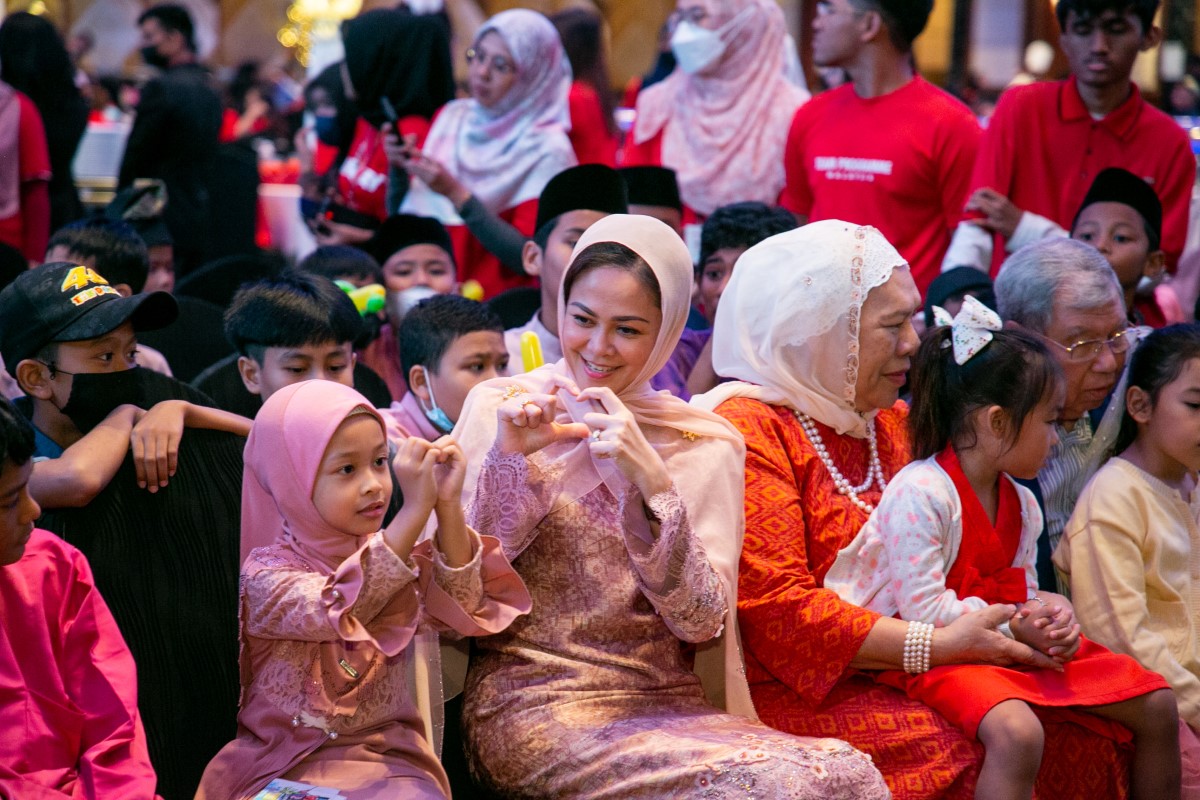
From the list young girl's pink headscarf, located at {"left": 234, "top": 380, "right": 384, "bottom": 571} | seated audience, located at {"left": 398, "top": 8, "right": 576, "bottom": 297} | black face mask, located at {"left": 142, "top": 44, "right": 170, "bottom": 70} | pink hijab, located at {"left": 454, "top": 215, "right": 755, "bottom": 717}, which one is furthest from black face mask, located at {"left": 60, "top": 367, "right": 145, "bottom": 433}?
black face mask, located at {"left": 142, "top": 44, "right": 170, "bottom": 70}

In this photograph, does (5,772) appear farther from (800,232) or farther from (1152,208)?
(1152,208)

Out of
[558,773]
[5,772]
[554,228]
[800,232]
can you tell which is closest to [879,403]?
[800,232]

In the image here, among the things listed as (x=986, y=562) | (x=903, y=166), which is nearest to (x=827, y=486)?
(x=986, y=562)

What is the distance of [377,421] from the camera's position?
2.43 m

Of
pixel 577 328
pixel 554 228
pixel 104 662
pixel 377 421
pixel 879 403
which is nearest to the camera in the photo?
pixel 104 662

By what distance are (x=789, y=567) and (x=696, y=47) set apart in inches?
114

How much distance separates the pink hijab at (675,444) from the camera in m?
2.59

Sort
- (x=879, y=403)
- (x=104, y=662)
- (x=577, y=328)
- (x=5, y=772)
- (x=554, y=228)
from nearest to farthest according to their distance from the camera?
1. (x=5, y=772)
2. (x=104, y=662)
3. (x=577, y=328)
4. (x=879, y=403)
5. (x=554, y=228)

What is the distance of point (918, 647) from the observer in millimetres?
2580

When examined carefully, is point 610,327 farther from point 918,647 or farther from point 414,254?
point 414,254

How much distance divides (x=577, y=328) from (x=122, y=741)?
1045 mm

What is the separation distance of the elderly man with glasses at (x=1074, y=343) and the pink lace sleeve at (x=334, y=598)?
157 cm

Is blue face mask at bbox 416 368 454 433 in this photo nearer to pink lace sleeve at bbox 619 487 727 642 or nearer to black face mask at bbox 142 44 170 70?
pink lace sleeve at bbox 619 487 727 642

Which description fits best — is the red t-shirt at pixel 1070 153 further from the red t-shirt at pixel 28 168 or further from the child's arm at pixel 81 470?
the red t-shirt at pixel 28 168
